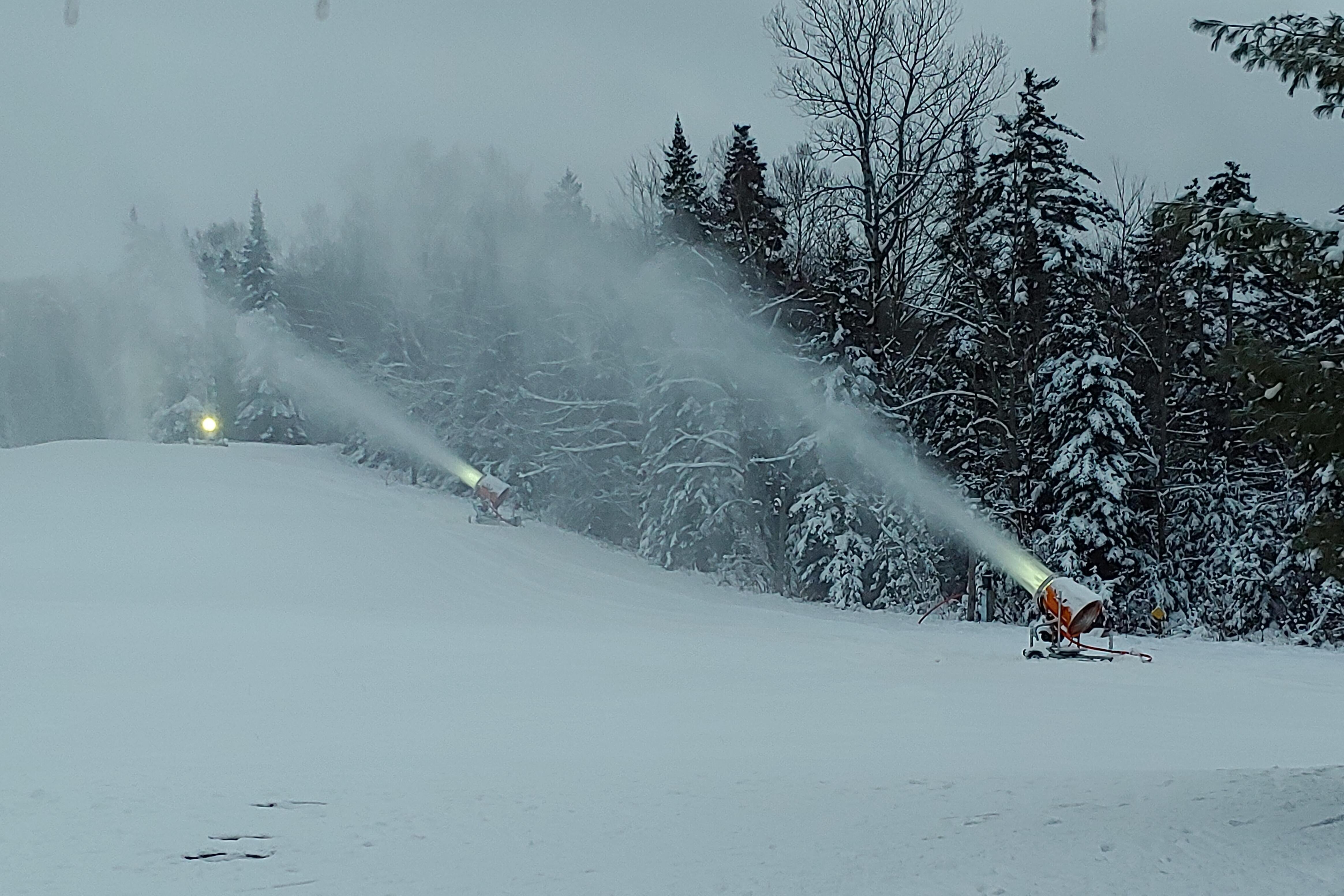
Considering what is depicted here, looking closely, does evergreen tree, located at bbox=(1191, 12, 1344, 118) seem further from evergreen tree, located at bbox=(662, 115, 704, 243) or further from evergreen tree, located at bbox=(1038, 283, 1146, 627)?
evergreen tree, located at bbox=(662, 115, 704, 243)

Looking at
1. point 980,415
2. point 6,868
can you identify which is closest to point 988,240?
point 980,415

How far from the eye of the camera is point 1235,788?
7.82m

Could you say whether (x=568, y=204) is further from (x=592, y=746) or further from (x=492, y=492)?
(x=592, y=746)

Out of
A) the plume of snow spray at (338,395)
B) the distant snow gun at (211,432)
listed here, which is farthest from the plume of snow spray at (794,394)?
the distant snow gun at (211,432)

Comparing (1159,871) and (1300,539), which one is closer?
(1159,871)

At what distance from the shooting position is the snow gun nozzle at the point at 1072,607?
15.8 m

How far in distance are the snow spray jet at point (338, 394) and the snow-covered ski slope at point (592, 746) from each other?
1230 cm

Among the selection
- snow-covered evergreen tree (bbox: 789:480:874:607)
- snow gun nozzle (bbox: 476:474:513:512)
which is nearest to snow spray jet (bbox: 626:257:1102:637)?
snow-covered evergreen tree (bbox: 789:480:874:607)

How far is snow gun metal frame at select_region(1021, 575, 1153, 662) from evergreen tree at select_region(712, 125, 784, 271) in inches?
560

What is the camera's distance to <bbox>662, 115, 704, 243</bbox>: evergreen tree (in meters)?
28.9

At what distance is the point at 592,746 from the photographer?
1006cm

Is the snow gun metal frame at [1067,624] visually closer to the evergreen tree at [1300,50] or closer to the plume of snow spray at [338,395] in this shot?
the evergreen tree at [1300,50]

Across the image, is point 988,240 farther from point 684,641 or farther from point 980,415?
point 684,641

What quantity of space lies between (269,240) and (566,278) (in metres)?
25.1
